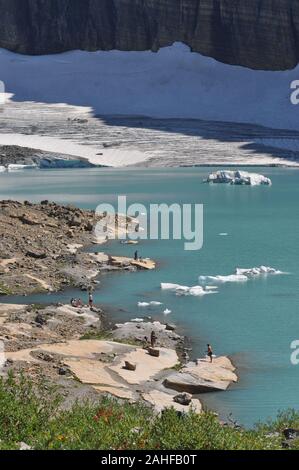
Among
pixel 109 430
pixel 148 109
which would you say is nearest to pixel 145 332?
pixel 109 430

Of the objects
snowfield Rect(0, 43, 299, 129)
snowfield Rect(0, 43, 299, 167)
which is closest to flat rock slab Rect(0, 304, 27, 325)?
snowfield Rect(0, 43, 299, 167)

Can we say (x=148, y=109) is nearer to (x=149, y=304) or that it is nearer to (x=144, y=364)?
(x=149, y=304)

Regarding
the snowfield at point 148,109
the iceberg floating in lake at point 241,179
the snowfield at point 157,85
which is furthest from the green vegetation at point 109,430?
the snowfield at point 157,85

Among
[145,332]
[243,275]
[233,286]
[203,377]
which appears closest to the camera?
[203,377]

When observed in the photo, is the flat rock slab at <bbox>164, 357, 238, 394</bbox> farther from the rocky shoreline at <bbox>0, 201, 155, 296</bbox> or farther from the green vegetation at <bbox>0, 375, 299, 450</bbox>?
the rocky shoreline at <bbox>0, 201, 155, 296</bbox>

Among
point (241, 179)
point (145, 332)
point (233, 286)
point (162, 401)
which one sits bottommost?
point (241, 179)

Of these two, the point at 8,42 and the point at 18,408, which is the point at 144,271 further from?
the point at 8,42
